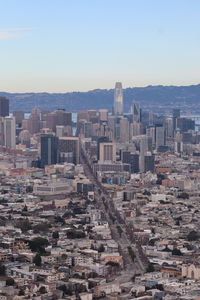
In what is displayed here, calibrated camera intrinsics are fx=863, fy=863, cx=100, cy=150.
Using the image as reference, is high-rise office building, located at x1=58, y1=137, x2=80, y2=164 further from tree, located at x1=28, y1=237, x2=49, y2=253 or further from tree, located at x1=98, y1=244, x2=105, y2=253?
tree, located at x1=98, y1=244, x2=105, y2=253

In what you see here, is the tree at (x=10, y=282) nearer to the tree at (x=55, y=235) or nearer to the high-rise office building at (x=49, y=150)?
the tree at (x=55, y=235)

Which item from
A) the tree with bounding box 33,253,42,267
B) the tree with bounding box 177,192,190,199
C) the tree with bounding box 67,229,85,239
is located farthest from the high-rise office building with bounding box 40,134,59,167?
the tree with bounding box 33,253,42,267

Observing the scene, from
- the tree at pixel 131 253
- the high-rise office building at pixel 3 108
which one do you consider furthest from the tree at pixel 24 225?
the high-rise office building at pixel 3 108

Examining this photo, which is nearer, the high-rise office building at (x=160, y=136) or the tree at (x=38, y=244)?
the tree at (x=38, y=244)

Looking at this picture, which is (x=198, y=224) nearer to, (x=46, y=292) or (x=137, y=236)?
(x=137, y=236)

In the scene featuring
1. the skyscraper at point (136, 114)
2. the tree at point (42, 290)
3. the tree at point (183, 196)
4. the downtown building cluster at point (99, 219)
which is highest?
the skyscraper at point (136, 114)

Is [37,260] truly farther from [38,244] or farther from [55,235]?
[55,235]
